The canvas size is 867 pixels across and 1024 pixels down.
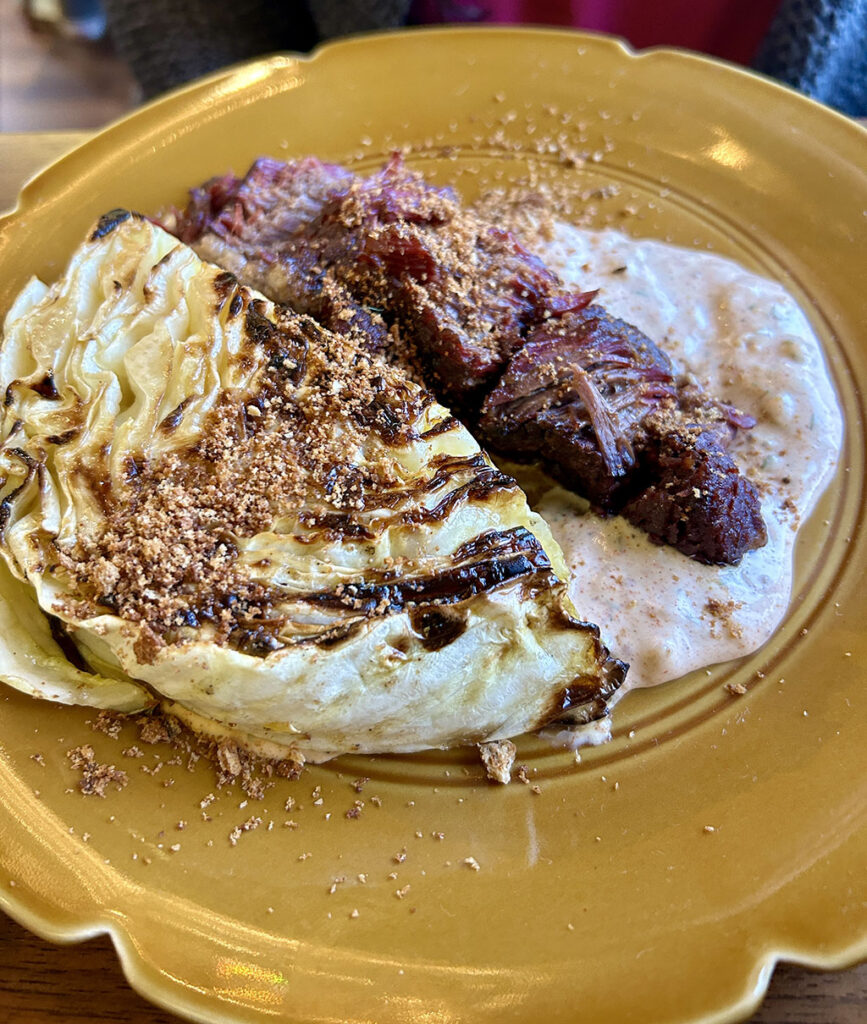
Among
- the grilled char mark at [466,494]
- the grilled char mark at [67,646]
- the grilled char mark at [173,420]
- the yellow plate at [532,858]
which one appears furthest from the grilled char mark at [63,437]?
the grilled char mark at [466,494]

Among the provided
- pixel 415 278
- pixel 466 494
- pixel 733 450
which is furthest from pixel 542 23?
pixel 466 494

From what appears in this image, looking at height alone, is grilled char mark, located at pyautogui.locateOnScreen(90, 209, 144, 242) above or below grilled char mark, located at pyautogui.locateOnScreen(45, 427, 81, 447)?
above

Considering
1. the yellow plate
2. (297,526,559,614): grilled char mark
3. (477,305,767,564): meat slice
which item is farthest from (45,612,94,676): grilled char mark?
(477,305,767,564): meat slice

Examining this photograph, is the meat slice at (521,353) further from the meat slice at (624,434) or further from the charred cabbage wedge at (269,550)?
the charred cabbage wedge at (269,550)

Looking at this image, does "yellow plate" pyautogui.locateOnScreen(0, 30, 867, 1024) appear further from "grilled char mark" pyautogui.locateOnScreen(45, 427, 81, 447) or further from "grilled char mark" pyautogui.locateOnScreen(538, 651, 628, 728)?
"grilled char mark" pyautogui.locateOnScreen(45, 427, 81, 447)

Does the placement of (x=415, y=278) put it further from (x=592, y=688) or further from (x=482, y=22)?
(x=482, y=22)

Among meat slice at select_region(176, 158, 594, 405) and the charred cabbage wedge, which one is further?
meat slice at select_region(176, 158, 594, 405)

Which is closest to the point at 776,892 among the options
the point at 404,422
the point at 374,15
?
the point at 404,422
